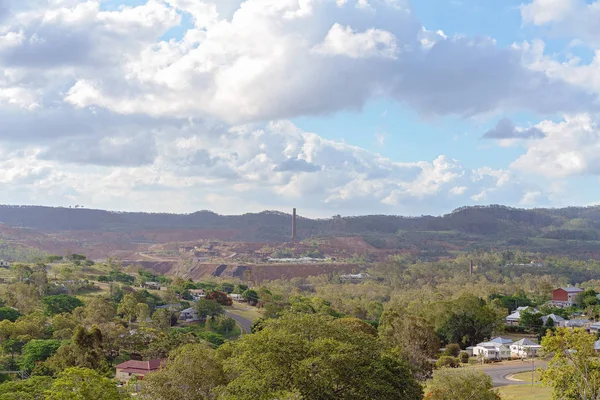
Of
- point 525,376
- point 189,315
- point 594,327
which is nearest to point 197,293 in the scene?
point 189,315

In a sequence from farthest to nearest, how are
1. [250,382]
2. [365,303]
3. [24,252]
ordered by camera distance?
[24,252]
[365,303]
[250,382]

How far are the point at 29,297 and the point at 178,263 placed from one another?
357 ft

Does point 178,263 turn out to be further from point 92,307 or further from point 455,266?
point 92,307

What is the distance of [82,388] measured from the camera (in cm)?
2684

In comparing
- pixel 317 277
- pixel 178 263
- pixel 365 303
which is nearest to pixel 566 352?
pixel 365 303

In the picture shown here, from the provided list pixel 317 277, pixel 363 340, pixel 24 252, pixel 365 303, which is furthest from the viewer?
pixel 24 252

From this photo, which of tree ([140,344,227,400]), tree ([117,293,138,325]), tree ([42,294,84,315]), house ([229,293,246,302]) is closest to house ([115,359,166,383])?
tree ([140,344,227,400])

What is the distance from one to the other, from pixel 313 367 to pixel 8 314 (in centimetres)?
4875

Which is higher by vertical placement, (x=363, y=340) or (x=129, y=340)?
(x=363, y=340)

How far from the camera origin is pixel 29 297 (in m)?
76.8

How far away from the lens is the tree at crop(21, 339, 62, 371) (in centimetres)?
5222

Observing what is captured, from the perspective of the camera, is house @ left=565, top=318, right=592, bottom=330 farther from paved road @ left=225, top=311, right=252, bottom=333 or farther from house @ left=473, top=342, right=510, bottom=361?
paved road @ left=225, top=311, right=252, bottom=333

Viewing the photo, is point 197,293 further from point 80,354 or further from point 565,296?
point 565,296

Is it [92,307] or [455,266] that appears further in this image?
[455,266]
